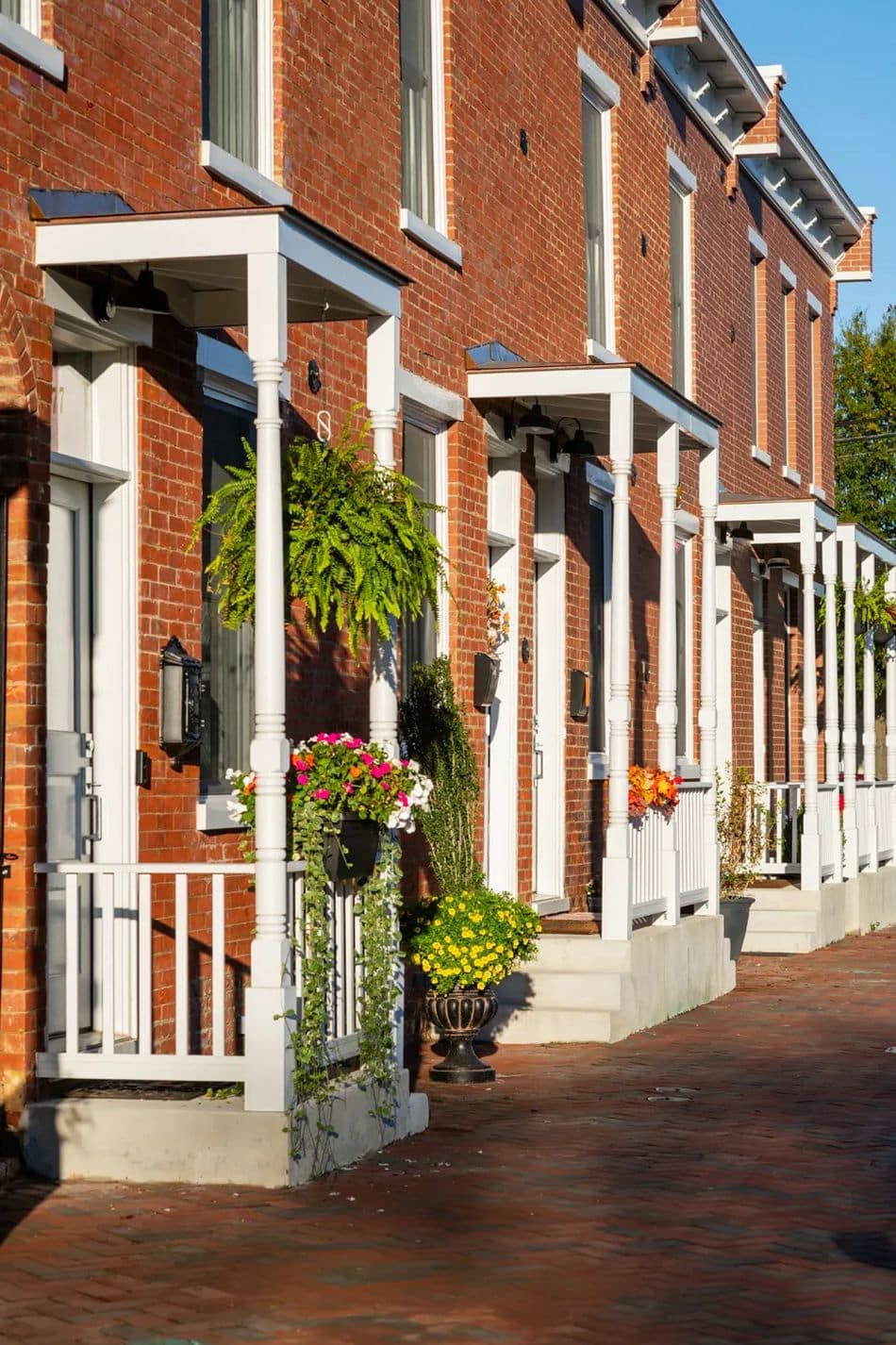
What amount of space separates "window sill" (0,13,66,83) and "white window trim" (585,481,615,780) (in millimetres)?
7337

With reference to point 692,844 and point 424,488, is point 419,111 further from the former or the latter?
point 692,844

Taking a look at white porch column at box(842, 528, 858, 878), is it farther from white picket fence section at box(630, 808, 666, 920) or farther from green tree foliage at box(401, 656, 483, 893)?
green tree foliage at box(401, 656, 483, 893)

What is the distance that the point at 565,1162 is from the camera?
8.62m

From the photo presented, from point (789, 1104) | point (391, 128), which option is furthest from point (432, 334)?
point (789, 1104)

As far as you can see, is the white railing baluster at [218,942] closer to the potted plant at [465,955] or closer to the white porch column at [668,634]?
the potted plant at [465,955]

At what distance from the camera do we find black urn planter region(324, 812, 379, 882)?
27.8 ft

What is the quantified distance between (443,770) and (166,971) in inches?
121

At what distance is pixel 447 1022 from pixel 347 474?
3390mm

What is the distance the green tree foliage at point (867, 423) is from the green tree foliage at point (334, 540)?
35.1 m

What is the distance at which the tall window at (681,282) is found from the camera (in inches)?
725

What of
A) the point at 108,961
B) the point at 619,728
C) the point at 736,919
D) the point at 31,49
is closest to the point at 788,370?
the point at 736,919

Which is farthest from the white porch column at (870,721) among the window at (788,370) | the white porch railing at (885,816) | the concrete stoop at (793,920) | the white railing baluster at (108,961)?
the white railing baluster at (108,961)

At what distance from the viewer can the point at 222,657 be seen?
9.90 metres

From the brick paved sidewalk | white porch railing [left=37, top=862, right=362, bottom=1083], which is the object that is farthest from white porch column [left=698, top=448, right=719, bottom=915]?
white porch railing [left=37, top=862, right=362, bottom=1083]
